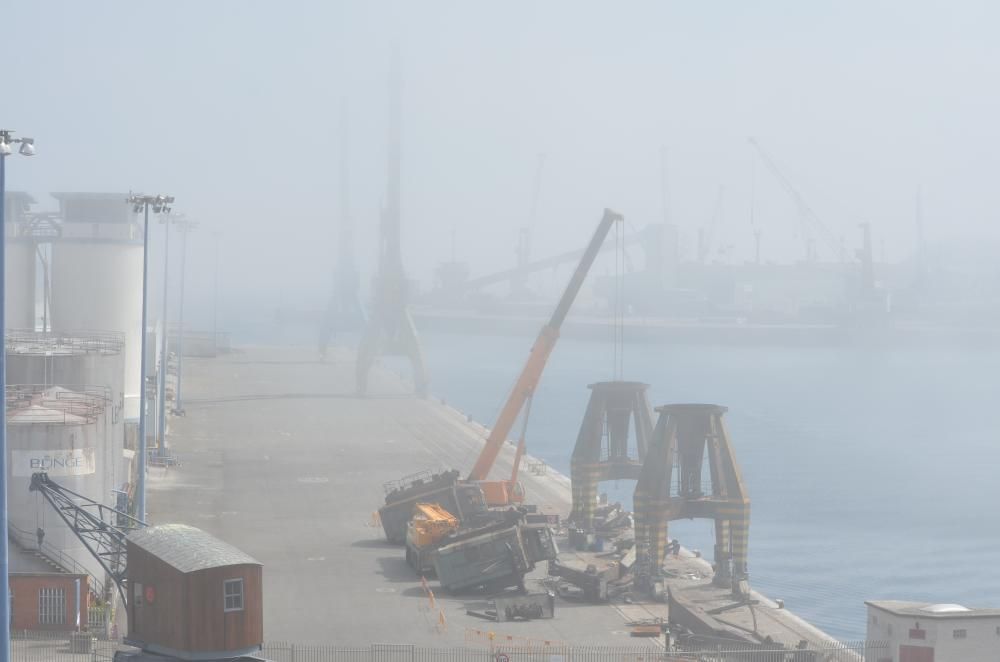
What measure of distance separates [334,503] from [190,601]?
1254 inches

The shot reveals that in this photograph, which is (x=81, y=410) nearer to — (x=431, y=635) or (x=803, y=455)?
(x=431, y=635)

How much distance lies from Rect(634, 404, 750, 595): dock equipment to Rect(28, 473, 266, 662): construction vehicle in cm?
1785

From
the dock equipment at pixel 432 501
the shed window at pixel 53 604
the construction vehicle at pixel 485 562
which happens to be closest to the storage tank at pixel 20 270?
the dock equipment at pixel 432 501

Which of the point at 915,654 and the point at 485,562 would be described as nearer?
the point at 915,654

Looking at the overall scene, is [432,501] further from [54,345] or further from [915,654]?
[915,654]

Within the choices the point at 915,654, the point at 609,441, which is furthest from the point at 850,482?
the point at 915,654

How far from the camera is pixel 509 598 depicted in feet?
117

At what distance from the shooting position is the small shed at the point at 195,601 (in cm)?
2314

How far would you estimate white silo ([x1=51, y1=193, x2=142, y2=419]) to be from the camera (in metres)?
71.1

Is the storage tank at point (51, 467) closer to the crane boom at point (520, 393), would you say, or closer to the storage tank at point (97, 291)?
the crane boom at point (520, 393)

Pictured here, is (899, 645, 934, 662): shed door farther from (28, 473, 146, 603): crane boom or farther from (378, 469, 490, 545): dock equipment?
(378, 469, 490, 545): dock equipment

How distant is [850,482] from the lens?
8819 centimetres

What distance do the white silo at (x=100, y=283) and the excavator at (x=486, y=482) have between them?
67.7ft

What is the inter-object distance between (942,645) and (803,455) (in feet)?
246
